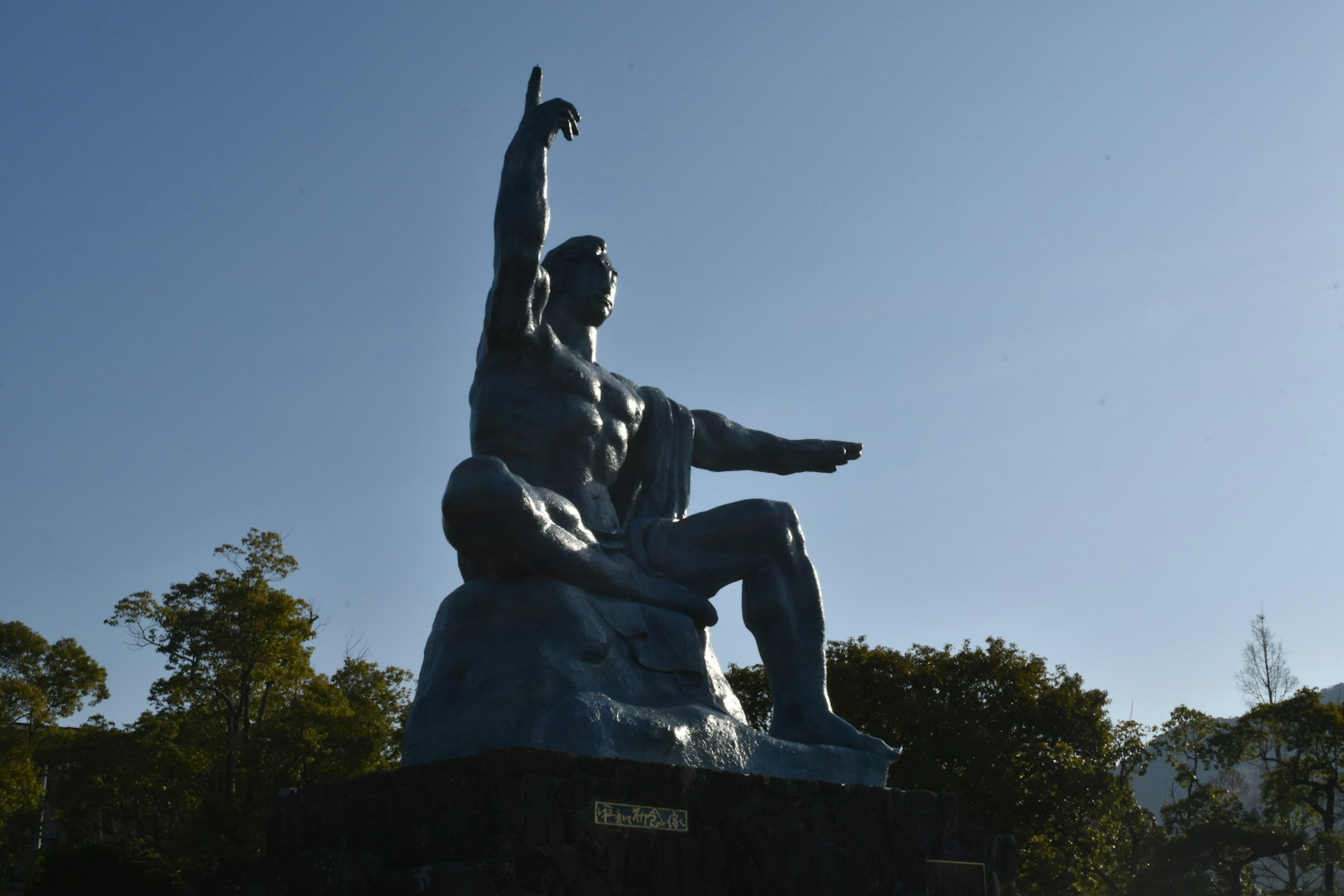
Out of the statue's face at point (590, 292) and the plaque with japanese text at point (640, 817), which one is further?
the statue's face at point (590, 292)

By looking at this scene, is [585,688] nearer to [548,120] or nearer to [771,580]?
[771,580]

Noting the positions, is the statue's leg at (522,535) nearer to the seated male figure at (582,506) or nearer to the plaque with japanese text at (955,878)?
the seated male figure at (582,506)

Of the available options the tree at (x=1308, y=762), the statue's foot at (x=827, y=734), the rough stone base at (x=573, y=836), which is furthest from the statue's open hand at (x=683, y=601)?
the tree at (x=1308, y=762)

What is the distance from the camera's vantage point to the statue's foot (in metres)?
5.95

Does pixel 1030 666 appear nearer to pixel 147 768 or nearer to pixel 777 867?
pixel 147 768

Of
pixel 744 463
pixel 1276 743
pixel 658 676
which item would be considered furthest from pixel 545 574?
pixel 1276 743

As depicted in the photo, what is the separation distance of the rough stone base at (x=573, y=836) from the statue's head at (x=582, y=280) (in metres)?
2.87

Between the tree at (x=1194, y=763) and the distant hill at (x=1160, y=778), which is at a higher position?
the distant hill at (x=1160, y=778)

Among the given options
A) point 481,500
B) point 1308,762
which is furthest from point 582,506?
point 1308,762

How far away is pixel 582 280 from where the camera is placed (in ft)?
22.6

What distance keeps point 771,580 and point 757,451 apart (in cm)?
128

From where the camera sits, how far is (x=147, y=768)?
2170 cm

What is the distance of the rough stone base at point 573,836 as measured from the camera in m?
4.24

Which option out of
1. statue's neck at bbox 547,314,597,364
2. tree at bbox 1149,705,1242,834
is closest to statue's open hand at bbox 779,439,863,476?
statue's neck at bbox 547,314,597,364
